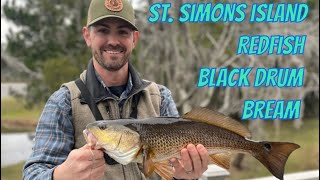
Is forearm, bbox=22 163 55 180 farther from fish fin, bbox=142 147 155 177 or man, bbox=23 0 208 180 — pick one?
fish fin, bbox=142 147 155 177

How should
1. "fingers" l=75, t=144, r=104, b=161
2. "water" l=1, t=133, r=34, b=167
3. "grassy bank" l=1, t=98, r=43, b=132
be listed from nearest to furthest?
"fingers" l=75, t=144, r=104, b=161 < "water" l=1, t=133, r=34, b=167 < "grassy bank" l=1, t=98, r=43, b=132

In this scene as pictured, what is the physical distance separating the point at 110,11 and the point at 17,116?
46.7 ft

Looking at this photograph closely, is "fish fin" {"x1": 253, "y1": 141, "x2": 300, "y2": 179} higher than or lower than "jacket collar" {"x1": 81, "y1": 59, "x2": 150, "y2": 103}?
lower

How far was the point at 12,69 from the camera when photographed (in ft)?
44.5

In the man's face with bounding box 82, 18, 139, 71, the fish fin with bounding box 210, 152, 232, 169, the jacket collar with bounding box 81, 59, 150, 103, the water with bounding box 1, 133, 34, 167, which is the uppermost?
the man's face with bounding box 82, 18, 139, 71

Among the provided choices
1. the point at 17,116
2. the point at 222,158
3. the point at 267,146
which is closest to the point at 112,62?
the point at 222,158

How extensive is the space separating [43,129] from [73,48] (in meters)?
11.7

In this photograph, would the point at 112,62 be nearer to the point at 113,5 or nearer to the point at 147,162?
the point at 113,5

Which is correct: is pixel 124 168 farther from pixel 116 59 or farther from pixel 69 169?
pixel 116 59

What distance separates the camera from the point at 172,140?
1751mm

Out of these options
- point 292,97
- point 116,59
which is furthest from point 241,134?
point 292,97

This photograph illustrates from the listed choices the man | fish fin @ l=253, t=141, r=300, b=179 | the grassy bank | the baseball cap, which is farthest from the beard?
the grassy bank

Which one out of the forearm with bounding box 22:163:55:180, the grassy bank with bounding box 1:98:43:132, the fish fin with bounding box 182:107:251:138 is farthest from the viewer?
the grassy bank with bounding box 1:98:43:132

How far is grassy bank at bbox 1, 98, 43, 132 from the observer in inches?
546
